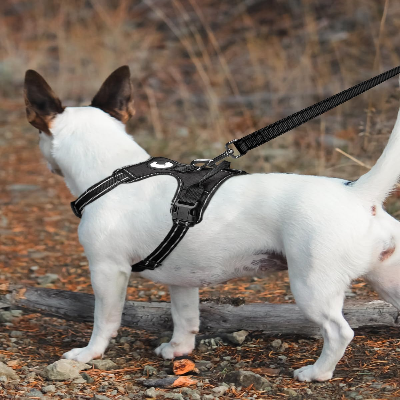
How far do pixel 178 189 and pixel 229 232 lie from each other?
0.32m

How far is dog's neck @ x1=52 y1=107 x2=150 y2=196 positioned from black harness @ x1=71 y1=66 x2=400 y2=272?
0.11 meters

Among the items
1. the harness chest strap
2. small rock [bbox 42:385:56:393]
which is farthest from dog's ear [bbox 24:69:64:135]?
small rock [bbox 42:385:56:393]

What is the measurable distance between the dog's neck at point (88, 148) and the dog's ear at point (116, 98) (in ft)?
0.29

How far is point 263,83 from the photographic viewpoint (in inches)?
333

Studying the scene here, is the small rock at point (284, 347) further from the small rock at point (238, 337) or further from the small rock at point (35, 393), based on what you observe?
the small rock at point (35, 393)

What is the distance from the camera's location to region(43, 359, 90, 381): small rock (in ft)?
9.52

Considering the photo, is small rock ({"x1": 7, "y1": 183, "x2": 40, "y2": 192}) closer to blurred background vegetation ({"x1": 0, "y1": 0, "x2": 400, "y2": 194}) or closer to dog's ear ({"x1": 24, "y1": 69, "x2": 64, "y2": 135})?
blurred background vegetation ({"x1": 0, "y1": 0, "x2": 400, "y2": 194})

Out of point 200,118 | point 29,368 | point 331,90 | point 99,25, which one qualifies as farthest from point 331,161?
point 99,25

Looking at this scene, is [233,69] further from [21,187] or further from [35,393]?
[35,393]

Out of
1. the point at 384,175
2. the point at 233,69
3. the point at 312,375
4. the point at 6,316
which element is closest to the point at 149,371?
the point at 312,375

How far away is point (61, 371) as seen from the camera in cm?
291

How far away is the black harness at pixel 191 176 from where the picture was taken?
9.29 ft

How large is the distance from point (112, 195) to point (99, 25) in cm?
916

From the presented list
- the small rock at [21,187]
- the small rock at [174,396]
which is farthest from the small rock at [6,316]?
the small rock at [21,187]
